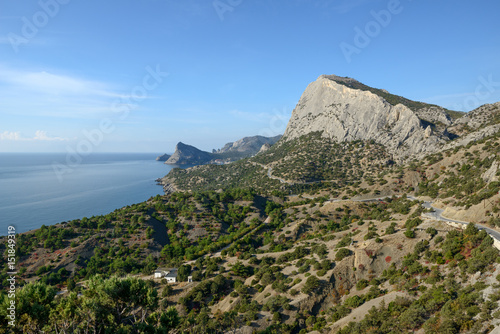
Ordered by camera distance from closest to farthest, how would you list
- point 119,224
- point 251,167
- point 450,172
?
point 450,172, point 119,224, point 251,167

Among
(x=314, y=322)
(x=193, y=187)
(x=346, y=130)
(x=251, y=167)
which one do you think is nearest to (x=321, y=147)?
(x=346, y=130)

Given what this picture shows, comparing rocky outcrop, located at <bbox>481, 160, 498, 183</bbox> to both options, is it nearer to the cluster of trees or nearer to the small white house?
the cluster of trees

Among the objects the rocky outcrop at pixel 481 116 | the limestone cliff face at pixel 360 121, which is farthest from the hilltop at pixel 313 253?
the limestone cliff face at pixel 360 121

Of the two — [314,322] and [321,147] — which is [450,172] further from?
[321,147]

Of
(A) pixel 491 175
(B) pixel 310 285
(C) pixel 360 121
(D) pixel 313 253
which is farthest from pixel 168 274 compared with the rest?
(C) pixel 360 121

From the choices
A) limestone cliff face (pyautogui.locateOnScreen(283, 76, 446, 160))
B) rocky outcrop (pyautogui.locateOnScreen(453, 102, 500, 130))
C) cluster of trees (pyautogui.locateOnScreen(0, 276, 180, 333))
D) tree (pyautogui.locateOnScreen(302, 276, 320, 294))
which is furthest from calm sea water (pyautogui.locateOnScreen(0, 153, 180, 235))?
rocky outcrop (pyautogui.locateOnScreen(453, 102, 500, 130))
